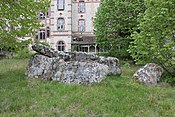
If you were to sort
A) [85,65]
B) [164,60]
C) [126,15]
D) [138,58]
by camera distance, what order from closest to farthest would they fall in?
[85,65] < [164,60] < [138,58] < [126,15]

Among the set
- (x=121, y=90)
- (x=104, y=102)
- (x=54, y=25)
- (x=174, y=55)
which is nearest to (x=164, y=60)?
(x=174, y=55)

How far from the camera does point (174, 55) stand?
38.9 feet

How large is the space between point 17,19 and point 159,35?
21.1 feet

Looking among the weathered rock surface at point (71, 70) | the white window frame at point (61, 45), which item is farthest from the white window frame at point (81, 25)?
the weathered rock surface at point (71, 70)

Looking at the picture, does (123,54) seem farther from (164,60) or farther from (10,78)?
(10,78)

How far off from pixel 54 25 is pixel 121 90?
3389cm

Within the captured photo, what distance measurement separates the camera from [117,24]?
68.9ft

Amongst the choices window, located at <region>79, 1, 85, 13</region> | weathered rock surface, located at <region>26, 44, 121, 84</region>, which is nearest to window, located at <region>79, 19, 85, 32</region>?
window, located at <region>79, 1, 85, 13</region>

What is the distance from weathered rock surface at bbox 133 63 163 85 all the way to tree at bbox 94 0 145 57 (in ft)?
25.4

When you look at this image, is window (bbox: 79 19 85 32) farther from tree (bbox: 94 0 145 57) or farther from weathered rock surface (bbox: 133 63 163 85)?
weathered rock surface (bbox: 133 63 163 85)

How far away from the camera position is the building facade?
41.3 metres

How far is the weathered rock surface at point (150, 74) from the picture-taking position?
11.2 meters

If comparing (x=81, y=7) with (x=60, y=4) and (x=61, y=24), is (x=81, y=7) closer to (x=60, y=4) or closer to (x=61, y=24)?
(x=60, y=4)

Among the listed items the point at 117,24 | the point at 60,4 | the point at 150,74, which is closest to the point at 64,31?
the point at 60,4
